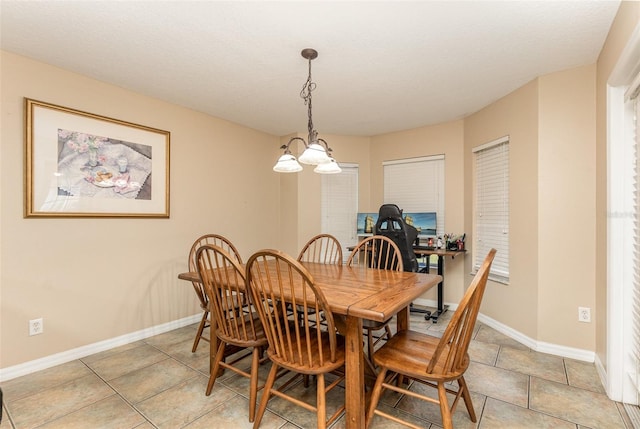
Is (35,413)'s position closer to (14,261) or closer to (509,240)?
(14,261)

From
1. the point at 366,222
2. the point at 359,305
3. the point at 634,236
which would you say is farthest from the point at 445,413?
the point at 366,222

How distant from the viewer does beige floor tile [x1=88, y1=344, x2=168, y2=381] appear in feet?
7.82

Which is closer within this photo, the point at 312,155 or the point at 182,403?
the point at 182,403

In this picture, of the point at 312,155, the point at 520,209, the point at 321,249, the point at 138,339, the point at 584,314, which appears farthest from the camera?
the point at 321,249

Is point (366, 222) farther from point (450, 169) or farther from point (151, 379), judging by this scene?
point (151, 379)

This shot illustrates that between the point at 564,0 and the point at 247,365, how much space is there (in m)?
3.19

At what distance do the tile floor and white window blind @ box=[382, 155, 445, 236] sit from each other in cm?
200

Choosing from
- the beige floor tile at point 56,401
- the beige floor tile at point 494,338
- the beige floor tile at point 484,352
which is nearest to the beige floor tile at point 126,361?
the beige floor tile at point 56,401

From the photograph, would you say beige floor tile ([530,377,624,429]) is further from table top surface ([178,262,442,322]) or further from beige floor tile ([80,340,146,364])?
beige floor tile ([80,340,146,364])

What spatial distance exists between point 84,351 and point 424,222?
3.82 m

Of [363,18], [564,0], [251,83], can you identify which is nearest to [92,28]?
[251,83]

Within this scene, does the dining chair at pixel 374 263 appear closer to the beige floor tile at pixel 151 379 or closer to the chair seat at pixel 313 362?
the chair seat at pixel 313 362

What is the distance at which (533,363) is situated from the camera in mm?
2484

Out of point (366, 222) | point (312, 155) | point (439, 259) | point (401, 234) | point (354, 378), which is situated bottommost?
point (354, 378)
